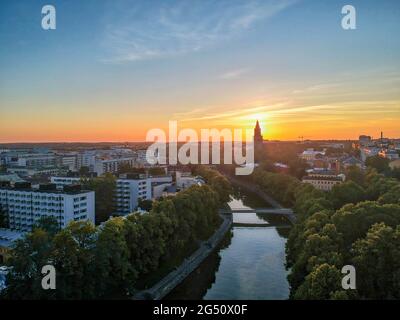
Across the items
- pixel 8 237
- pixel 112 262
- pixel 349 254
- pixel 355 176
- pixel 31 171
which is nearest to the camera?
pixel 112 262

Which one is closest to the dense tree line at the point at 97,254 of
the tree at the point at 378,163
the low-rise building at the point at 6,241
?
the low-rise building at the point at 6,241

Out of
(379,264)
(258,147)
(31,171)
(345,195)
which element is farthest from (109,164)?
(379,264)

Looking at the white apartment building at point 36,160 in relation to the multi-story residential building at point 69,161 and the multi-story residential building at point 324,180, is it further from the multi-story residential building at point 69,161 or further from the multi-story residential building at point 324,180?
the multi-story residential building at point 324,180

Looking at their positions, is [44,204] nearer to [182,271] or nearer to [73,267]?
[182,271]

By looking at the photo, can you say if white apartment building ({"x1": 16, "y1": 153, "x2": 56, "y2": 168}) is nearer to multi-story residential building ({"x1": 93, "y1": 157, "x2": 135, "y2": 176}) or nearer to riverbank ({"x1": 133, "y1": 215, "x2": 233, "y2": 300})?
multi-story residential building ({"x1": 93, "y1": 157, "x2": 135, "y2": 176})

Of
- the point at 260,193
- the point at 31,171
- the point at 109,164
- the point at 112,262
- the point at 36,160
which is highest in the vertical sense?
the point at 36,160
